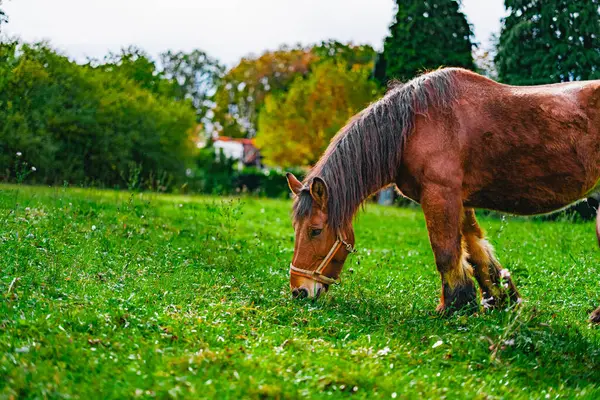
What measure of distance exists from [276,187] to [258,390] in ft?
102

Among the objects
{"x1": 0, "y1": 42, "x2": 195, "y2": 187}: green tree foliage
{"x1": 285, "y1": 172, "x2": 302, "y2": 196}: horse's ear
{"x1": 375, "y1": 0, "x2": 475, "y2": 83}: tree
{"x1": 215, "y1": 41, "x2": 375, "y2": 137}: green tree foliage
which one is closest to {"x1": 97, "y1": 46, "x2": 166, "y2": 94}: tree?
{"x1": 0, "y1": 42, "x2": 195, "y2": 187}: green tree foliage

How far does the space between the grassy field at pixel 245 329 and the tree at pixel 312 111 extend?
28.3 metres

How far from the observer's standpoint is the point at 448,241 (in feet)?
19.9

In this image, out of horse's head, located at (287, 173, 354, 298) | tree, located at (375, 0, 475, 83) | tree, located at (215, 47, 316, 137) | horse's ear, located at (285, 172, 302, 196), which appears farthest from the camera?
tree, located at (215, 47, 316, 137)

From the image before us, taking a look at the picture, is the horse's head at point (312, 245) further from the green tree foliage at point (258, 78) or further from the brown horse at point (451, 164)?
the green tree foliage at point (258, 78)

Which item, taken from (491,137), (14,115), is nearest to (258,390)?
(491,137)

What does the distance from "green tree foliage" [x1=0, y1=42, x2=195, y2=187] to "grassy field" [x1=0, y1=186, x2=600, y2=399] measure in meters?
9.62

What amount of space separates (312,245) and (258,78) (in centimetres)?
5694

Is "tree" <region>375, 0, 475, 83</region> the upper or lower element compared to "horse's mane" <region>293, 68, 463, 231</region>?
upper

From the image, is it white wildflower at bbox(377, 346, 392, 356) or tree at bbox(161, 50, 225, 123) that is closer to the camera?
white wildflower at bbox(377, 346, 392, 356)

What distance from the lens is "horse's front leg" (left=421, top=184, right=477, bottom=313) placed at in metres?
6.04

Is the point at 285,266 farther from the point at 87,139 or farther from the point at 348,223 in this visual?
the point at 87,139

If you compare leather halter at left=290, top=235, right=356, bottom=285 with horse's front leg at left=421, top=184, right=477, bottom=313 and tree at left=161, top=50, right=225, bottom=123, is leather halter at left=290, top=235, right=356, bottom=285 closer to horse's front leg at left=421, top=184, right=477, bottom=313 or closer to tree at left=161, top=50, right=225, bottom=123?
horse's front leg at left=421, top=184, right=477, bottom=313

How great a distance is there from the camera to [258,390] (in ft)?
12.0
